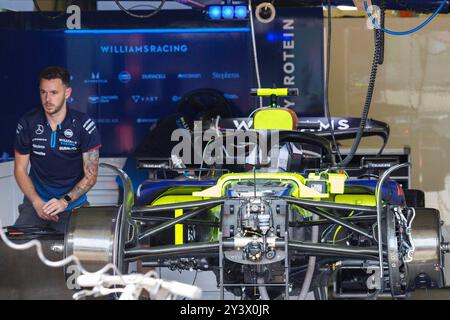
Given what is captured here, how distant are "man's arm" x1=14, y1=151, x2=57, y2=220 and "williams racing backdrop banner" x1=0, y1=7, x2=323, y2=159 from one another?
2427 millimetres

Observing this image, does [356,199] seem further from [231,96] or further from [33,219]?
[231,96]

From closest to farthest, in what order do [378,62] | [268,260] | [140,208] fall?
[268,260]
[140,208]
[378,62]

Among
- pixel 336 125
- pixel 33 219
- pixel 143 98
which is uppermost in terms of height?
pixel 143 98

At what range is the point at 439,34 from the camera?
11656 mm

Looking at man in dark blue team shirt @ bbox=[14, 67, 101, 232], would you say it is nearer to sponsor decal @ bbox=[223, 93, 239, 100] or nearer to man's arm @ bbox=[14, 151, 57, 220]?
man's arm @ bbox=[14, 151, 57, 220]

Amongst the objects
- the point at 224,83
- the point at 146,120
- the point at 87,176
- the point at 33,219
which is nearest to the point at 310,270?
the point at 87,176

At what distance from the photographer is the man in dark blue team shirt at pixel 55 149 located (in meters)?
8.82

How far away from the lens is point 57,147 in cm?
885

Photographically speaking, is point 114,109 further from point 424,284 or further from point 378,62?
point 424,284

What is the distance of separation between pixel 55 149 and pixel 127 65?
2789 mm

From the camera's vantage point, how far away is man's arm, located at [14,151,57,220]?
8531mm

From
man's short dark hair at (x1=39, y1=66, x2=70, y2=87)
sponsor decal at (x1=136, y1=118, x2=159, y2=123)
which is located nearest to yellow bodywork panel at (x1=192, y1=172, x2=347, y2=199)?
man's short dark hair at (x1=39, y1=66, x2=70, y2=87)

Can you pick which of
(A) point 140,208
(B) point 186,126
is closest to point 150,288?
(A) point 140,208
